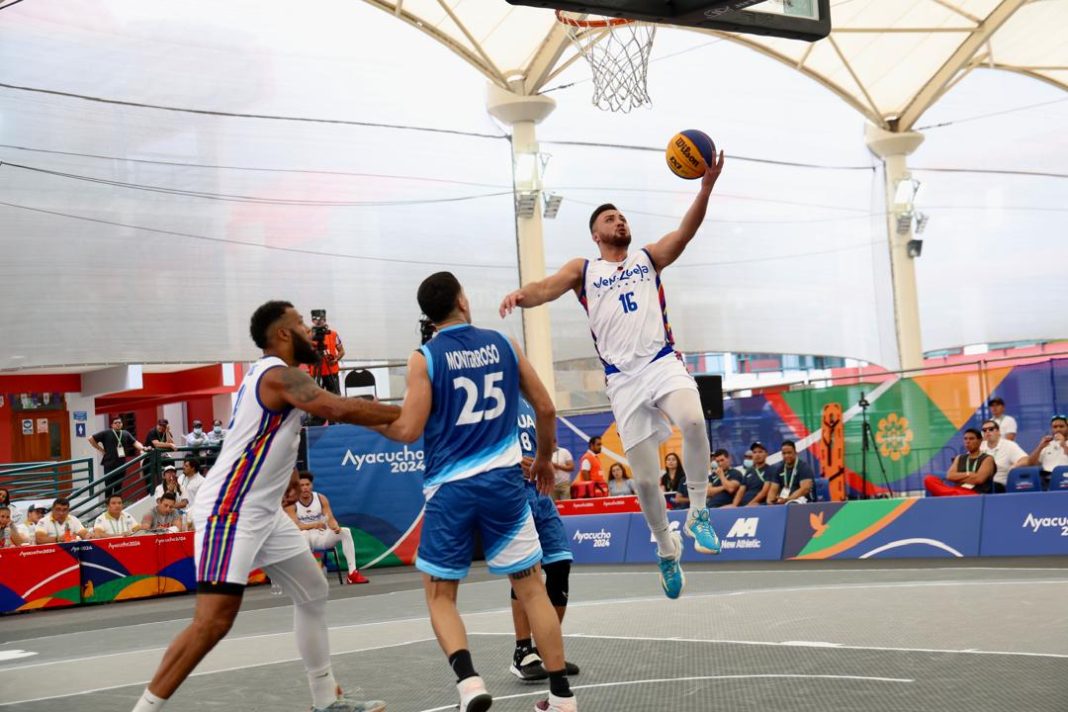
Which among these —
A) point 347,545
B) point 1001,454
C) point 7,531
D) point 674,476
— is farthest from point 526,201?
point 7,531

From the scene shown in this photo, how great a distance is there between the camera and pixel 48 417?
25.0m

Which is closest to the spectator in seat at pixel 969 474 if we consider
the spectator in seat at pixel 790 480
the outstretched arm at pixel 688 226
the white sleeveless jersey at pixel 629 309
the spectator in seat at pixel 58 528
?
the spectator in seat at pixel 790 480

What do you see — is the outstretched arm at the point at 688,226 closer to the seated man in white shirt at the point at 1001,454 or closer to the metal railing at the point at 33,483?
the seated man in white shirt at the point at 1001,454

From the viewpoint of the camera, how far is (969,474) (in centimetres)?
1375

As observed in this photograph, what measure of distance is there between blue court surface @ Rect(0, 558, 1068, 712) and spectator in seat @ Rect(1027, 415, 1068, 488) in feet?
6.16

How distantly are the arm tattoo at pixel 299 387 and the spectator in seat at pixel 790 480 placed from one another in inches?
411

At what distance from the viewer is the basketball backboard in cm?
708

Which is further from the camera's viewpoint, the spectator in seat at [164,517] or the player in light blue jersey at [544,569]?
the spectator in seat at [164,517]

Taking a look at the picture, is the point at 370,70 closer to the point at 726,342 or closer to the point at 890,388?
the point at 726,342

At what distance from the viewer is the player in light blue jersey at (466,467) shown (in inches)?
197

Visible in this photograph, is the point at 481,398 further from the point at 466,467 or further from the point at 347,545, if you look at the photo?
the point at 347,545

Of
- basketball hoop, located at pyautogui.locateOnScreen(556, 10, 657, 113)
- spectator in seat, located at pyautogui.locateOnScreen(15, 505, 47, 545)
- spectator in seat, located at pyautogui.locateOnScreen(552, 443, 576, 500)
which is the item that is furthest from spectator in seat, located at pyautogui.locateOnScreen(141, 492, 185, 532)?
basketball hoop, located at pyautogui.locateOnScreen(556, 10, 657, 113)

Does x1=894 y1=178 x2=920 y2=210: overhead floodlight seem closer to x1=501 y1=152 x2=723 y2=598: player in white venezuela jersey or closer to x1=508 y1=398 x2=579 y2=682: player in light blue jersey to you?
x1=501 y1=152 x2=723 y2=598: player in white venezuela jersey

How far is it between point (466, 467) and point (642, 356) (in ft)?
6.94
